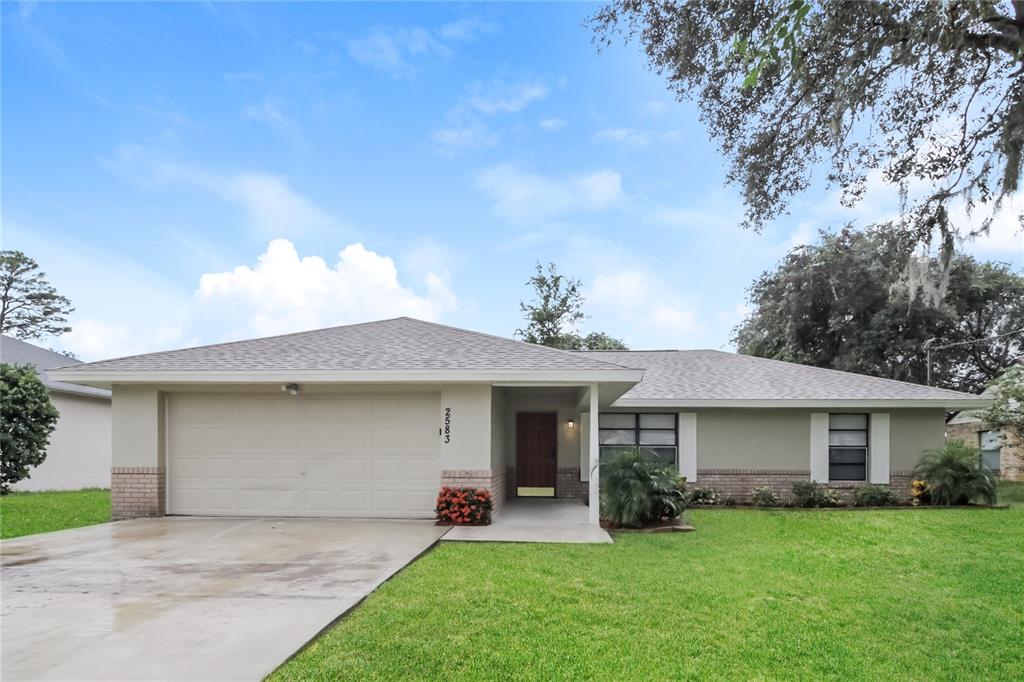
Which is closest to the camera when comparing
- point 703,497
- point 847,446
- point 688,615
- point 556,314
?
point 688,615

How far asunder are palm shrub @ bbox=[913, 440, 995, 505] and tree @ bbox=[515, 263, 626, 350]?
22724mm

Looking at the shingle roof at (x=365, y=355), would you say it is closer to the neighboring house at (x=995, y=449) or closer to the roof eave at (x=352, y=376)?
the roof eave at (x=352, y=376)

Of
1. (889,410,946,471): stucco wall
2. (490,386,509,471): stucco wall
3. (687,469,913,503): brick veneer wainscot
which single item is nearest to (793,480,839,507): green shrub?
(687,469,913,503): brick veneer wainscot

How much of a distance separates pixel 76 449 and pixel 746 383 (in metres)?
19.7

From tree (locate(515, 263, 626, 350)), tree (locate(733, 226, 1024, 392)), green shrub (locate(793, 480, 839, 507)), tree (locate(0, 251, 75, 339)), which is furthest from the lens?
tree (locate(515, 263, 626, 350))

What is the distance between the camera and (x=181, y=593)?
575 cm

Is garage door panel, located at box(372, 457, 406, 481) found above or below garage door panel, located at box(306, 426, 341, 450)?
below

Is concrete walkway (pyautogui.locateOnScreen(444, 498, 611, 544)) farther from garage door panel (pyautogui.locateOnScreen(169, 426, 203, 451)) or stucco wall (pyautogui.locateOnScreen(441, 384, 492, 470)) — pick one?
garage door panel (pyautogui.locateOnScreen(169, 426, 203, 451))

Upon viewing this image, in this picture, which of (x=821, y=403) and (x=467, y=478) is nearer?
(x=467, y=478)

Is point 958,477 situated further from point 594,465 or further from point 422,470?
point 422,470

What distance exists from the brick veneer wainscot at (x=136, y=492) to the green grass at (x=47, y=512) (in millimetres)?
482

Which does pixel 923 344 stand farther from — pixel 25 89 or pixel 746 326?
pixel 25 89

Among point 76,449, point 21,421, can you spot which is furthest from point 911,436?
point 76,449

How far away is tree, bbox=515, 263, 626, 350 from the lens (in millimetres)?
35531
